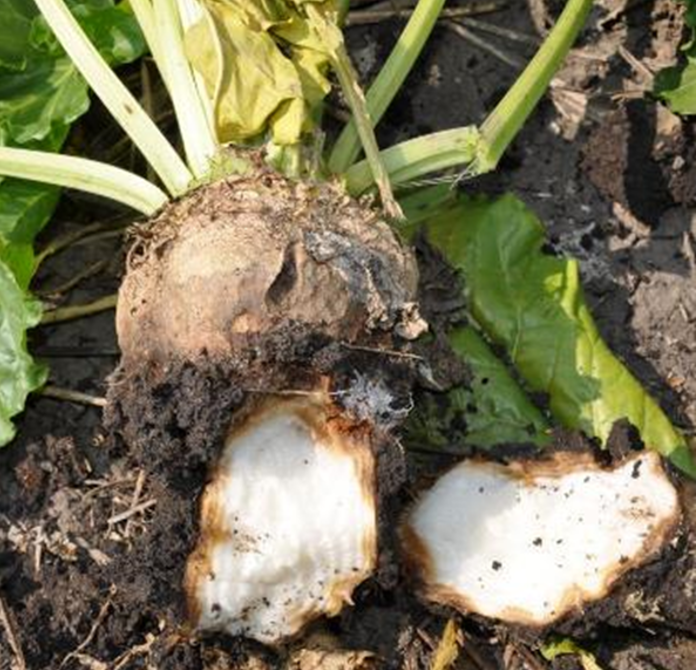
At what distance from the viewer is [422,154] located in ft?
10.5

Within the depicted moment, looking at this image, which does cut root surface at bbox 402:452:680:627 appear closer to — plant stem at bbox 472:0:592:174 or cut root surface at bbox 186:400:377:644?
cut root surface at bbox 186:400:377:644

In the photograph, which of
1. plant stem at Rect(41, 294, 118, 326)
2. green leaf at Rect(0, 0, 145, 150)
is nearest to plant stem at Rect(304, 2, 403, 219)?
green leaf at Rect(0, 0, 145, 150)

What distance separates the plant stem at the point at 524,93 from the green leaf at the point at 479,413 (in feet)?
1.76

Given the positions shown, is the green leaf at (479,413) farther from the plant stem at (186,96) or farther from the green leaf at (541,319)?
the plant stem at (186,96)

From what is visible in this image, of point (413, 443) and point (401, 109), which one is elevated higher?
point (401, 109)

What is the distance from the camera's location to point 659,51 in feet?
12.6

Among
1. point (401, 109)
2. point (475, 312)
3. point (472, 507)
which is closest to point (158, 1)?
point (401, 109)

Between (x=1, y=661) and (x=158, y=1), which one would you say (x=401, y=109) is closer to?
(x=158, y=1)

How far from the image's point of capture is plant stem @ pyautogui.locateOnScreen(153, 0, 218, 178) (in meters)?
3.12

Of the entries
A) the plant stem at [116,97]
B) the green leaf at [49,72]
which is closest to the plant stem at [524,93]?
the plant stem at [116,97]

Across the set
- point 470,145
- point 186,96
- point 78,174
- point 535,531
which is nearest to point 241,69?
point 186,96

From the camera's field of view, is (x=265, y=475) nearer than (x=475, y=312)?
Yes

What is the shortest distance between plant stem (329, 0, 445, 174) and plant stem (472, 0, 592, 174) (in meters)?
0.23

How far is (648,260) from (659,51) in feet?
1.86
